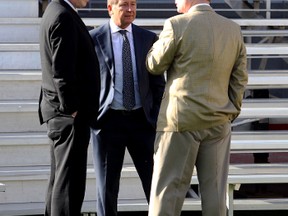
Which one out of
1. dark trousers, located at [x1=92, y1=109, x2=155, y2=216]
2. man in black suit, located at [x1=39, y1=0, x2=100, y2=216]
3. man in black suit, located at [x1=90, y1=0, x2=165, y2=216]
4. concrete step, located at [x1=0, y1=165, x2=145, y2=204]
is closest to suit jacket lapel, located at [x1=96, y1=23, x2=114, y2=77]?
man in black suit, located at [x1=90, y1=0, x2=165, y2=216]

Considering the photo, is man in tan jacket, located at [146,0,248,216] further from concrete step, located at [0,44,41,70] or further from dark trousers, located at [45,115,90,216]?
concrete step, located at [0,44,41,70]

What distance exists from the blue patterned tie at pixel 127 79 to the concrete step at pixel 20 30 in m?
1.92

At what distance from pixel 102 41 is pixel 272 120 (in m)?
3.30

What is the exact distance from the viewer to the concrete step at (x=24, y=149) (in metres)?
7.04

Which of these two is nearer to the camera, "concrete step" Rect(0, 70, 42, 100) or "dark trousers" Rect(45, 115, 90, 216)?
"dark trousers" Rect(45, 115, 90, 216)

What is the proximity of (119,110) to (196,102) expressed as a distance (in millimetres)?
819

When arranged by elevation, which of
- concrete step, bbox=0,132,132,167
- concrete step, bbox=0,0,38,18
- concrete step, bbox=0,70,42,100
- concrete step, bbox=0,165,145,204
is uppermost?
concrete step, bbox=0,0,38,18

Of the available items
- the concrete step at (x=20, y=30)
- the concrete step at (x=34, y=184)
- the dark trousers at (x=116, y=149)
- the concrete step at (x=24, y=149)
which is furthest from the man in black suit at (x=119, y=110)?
the concrete step at (x=20, y=30)

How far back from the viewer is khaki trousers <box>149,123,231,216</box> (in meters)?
5.47

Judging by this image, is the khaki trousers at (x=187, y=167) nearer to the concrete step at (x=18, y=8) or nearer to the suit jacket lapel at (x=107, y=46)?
the suit jacket lapel at (x=107, y=46)

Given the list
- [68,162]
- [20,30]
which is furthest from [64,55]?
[20,30]

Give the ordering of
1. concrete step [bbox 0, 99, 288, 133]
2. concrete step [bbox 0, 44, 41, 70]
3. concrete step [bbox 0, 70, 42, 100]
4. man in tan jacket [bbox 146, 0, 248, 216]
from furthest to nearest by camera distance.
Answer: concrete step [bbox 0, 44, 41, 70] → concrete step [bbox 0, 70, 42, 100] → concrete step [bbox 0, 99, 288, 133] → man in tan jacket [bbox 146, 0, 248, 216]

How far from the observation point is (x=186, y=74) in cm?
542

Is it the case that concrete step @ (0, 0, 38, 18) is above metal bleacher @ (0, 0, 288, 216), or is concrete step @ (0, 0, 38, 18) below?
above
